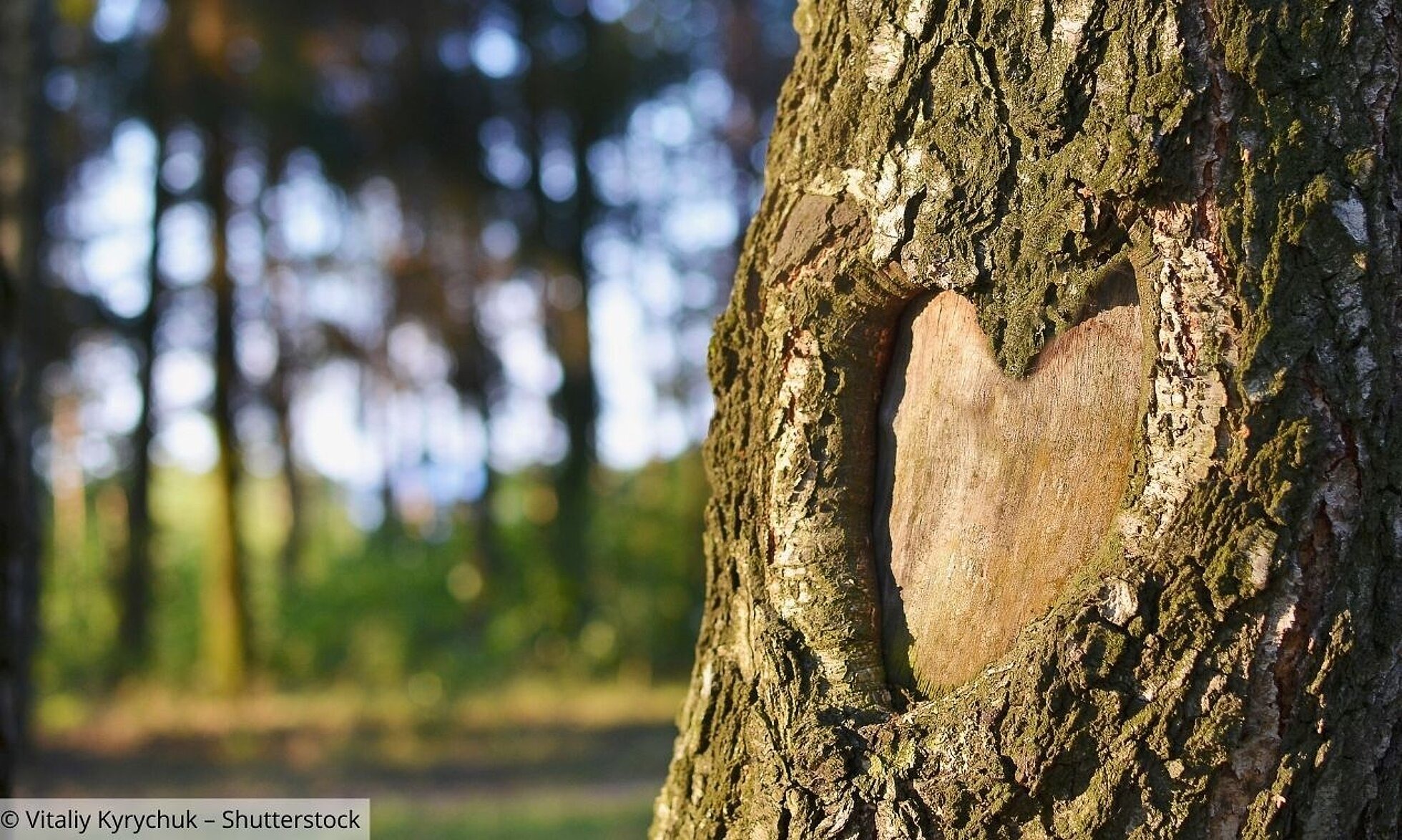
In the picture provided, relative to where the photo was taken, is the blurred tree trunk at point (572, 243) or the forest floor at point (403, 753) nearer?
the forest floor at point (403, 753)

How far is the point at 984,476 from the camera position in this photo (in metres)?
1.64

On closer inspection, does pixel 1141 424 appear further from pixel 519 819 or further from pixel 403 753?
pixel 403 753

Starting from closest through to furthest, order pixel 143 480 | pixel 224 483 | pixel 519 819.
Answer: pixel 519 819 < pixel 224 483 < pixel 143 480

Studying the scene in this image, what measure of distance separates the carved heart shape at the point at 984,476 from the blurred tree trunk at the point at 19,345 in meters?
2.27

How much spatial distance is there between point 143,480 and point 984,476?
14025mm

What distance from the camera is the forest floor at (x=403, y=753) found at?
795 centimetres

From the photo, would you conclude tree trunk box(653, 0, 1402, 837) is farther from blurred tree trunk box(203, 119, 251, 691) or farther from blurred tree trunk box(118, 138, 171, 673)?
blurred tree trunk box(118, 138, 171, 673)

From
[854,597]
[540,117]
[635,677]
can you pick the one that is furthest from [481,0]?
[854,597]

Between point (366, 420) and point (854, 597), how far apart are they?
27441 millimetres

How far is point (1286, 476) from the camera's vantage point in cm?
148

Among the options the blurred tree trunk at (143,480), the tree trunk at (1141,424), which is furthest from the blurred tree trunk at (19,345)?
the blurred tree trunk at (143,480)

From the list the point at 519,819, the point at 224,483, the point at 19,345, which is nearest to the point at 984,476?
the point at 19,345

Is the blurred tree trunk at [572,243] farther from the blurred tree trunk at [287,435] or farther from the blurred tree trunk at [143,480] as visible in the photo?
the blurred tree trunk at [143,480]

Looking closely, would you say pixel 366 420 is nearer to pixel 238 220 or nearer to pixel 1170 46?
pixel 238 220
